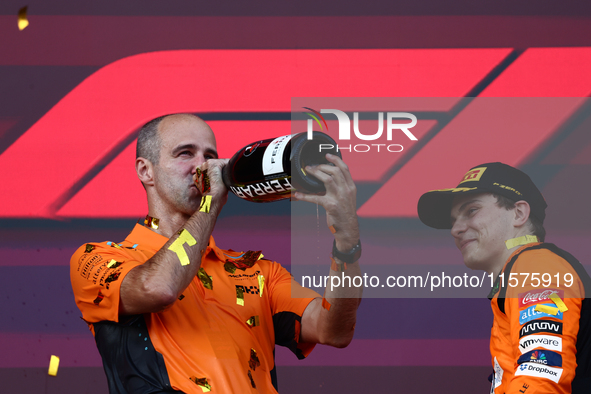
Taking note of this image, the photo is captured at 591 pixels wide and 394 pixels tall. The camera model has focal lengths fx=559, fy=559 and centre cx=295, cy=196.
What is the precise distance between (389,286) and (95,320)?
3.22 feet

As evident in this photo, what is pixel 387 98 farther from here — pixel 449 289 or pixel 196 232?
pixel 196 232

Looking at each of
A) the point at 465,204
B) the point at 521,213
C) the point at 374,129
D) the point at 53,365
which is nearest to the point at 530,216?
the point at 521,213

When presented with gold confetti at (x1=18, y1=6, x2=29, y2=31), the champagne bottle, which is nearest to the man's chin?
the champagne bottle

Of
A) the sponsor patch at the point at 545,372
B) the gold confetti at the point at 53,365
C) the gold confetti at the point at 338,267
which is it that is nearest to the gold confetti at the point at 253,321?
the gold confetti at the point at 338,267

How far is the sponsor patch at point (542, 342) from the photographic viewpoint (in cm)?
103

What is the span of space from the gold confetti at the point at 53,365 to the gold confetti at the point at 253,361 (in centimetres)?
111

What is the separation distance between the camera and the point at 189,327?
1.28m

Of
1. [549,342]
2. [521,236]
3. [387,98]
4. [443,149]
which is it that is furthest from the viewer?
[387,98]

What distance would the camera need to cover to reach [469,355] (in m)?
2.09

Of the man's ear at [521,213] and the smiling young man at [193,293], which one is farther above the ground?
the man's ear at [521,213]

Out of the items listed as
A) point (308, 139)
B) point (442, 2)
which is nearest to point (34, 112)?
point (308, 139)

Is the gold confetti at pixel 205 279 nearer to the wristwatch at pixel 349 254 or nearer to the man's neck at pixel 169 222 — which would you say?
the man's neck at pixel 169 222

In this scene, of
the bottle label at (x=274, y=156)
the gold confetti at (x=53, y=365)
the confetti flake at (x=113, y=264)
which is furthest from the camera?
the gold confetti at (x=53, y=365)

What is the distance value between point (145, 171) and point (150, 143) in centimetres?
8
